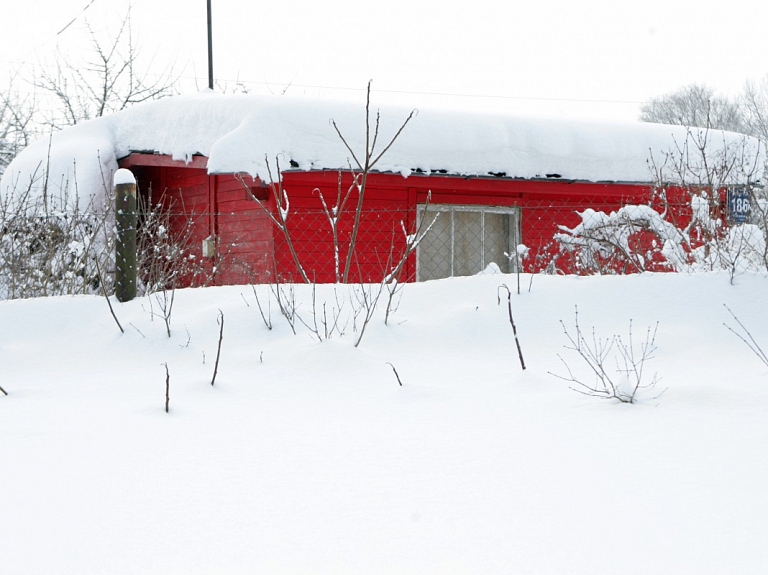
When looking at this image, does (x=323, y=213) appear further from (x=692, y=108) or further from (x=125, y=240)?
(x=692, y=108)

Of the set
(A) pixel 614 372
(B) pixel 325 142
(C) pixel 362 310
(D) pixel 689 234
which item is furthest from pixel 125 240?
(D) pixel 689 234

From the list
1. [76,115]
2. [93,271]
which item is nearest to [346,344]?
[93,271]

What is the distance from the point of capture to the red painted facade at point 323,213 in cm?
887

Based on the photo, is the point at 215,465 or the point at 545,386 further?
the point at 545,386

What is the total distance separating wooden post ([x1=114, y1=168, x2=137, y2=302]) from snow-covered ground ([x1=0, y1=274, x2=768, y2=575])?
51 cm

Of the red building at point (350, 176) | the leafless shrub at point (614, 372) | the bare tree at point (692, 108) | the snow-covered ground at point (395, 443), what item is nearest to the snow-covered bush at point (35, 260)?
the red building at point (350, 176)

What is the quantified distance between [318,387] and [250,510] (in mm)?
1630

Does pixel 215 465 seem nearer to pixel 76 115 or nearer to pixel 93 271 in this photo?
pixel 93 271

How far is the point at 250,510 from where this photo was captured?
240 centimetres

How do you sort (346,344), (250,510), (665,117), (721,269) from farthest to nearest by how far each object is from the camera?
(665,117) < (721,269) < (346,344) < (250,510)

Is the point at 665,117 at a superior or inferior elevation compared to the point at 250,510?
superior

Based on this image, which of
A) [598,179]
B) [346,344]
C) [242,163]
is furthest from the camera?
[598,179]

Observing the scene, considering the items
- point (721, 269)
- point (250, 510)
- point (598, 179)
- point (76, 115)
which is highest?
point (76, 115)

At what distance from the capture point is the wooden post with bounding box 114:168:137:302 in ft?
19.2
